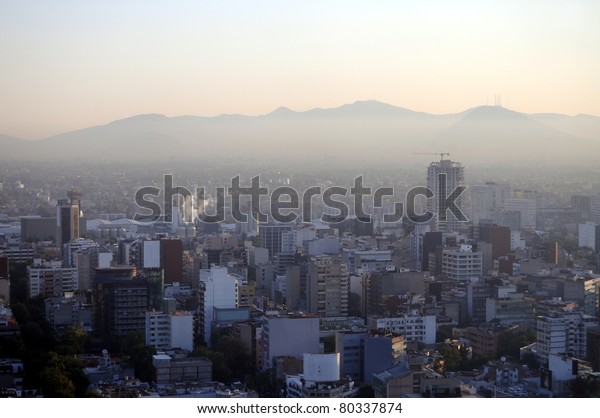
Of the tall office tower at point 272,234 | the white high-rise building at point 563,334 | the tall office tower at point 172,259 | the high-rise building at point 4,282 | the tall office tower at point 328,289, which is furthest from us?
the tall office tower at point 272,234

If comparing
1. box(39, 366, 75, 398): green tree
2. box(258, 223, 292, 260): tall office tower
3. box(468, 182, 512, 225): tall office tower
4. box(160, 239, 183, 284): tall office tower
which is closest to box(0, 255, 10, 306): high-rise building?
box(160, 239, 183, 284): tall office tower

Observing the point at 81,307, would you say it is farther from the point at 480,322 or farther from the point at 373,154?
the point at 373,154

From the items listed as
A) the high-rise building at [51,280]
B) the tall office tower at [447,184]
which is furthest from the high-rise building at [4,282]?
the tall office tower at [447,184]

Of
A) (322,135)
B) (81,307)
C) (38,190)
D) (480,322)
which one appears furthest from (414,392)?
(38,190)

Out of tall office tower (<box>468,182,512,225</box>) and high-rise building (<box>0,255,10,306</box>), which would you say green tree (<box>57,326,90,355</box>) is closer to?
high-rise building (<box>0,255,10,306</box>)

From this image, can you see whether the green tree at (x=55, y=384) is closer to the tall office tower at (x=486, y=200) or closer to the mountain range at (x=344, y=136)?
the mountain range at (x=344, y=136)

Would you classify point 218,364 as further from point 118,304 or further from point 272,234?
point 272,234

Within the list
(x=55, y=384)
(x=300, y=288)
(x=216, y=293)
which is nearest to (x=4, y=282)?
(x=216, y=293)
